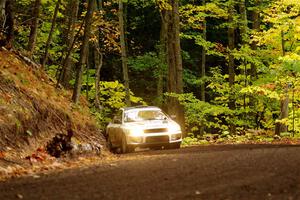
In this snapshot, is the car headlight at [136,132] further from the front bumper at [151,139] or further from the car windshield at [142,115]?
the car windshield at [142,115]

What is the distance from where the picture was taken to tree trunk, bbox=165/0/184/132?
21172 mm

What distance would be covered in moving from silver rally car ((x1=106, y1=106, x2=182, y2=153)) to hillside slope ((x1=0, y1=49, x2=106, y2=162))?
46.8 inches

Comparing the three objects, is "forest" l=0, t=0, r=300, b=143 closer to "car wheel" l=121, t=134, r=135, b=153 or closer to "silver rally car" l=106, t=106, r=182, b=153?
"silver rally car" l=106, t=106, r=182, b=153

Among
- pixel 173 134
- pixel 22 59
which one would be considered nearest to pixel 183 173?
→ pixel 173 134

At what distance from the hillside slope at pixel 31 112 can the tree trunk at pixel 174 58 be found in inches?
176

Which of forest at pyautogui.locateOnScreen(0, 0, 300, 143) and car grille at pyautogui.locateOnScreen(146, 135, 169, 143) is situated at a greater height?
forest at pyautogui.locateOnScreen(0, 0, 300, 143)

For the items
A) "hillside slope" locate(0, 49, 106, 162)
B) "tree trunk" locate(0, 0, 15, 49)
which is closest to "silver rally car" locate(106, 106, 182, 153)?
"hillside slope" locate(0, 49, 106, 162)

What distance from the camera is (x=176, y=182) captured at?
23.7 feet

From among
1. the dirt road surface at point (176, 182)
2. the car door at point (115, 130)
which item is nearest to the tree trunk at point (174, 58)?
the car door at point (115, 130)

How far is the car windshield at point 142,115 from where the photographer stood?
54.2 feet

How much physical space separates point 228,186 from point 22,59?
39.7ft

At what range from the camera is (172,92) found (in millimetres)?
21969

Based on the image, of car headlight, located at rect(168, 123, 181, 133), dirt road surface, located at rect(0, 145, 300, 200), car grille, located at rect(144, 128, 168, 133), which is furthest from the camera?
car headlight, located at rect(168, 123, 181, 133)

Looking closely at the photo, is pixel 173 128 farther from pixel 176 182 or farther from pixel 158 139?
pixel 176 182
